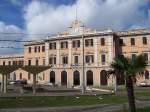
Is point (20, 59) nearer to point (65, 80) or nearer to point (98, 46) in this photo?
point (65, 80)

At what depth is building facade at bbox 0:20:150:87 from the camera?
8281 cm

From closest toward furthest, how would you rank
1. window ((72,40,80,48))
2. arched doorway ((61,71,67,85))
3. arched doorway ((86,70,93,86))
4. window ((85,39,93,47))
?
window ((85,39,93,47)), arched doorway ((86,70,93,86)), window ((72,40,80,48)), arched doorway ((61,71,67,85))

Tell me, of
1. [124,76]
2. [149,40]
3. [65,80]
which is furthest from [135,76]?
[65,80]

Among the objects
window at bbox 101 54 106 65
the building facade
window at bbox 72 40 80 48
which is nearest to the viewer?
the building facade

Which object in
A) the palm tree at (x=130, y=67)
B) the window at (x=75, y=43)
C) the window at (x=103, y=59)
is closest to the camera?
the palm tree at (x=130, y=67)

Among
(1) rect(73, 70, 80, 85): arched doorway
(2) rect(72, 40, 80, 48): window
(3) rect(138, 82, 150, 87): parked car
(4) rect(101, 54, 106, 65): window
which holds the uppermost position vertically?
(2) rect(72, 40, 80, 48): window

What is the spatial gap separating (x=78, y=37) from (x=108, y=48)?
8.25 m

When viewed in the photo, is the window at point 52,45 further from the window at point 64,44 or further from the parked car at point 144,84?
the parked car at point 144,84

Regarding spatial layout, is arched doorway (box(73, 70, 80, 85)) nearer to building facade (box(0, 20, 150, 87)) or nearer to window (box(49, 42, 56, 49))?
building facade (box(0, 20, 150, 87))

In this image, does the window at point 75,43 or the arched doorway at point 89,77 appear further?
the window at point 75,43

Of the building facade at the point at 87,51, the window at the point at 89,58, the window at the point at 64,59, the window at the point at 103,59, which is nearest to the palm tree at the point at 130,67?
the building facade at the point at 87,51

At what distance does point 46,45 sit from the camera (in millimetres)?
93500

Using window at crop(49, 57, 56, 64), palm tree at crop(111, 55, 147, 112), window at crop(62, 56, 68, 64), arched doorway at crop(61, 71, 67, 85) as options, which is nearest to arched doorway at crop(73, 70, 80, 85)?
arched doorway at crop(61, 71, 67, 85)

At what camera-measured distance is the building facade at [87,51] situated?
82812 mm
